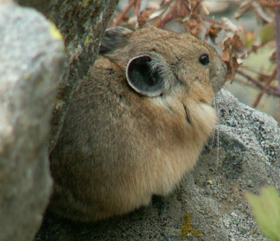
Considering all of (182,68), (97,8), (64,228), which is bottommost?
(64,228)

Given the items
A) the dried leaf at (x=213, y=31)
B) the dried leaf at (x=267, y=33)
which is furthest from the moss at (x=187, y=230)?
the dried leaf at (x=267, y=33)

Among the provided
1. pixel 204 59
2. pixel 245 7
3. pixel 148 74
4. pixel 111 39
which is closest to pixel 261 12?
pixel 245 7

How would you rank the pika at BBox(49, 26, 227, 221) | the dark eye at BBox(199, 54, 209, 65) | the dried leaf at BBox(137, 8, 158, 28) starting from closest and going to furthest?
the pika at BBox(49, 26, 227, 221)
the dark eye at BBox(199, 54, 209, 65)
the dried leaf at BBox(137, 8, 158, 28)

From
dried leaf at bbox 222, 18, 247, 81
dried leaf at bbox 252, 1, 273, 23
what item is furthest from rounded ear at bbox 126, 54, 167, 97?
dried leaf at bbox 252, 1, 273, 23

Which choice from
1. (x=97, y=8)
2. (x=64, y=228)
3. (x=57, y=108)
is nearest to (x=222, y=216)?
(x=64, y=228)

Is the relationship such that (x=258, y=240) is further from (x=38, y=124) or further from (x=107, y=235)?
(x=38, y=124)

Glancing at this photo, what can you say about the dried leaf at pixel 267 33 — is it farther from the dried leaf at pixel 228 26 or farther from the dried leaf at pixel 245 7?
the dried leaf at pixel 228 26

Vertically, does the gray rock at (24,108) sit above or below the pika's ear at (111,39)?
above

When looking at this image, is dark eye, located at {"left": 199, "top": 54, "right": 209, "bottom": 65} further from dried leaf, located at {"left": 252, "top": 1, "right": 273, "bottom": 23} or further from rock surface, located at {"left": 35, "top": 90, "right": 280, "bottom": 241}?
dried leaf, located at {"left": 252, "top": 1, "right": 273, "bottom": 23}
